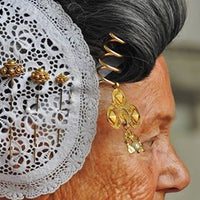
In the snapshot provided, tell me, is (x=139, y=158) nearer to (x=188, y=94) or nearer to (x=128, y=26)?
(x=128, y=26)

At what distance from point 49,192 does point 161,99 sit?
288 millimetres

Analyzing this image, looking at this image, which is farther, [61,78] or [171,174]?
[171,174]

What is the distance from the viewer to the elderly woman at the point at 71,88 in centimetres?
138

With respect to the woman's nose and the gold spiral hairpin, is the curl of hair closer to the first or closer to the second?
the gold spiral hairpin

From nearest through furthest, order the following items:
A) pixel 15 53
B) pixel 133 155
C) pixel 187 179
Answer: pixel 15 53
pixel 133 155
pixel 187 179

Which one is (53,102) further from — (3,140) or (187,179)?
(187,179)

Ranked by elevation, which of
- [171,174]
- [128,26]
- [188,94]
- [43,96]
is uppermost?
[128,26]

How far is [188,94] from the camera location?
328 centimetres

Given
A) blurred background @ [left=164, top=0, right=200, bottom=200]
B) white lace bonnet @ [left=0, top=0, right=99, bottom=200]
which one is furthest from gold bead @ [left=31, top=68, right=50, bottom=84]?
blurred background @ [left=164, top=0, right=200, bottom=200]

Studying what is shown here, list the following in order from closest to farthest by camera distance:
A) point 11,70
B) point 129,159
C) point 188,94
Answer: point 11,70 < point 129,159 < point 188,94

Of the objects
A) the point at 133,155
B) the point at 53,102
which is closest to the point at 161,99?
the point at 133,155

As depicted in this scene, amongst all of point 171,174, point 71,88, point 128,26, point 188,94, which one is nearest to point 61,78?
point 71,88

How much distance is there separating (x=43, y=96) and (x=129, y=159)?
0.21 metres

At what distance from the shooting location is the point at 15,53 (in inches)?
53.9
